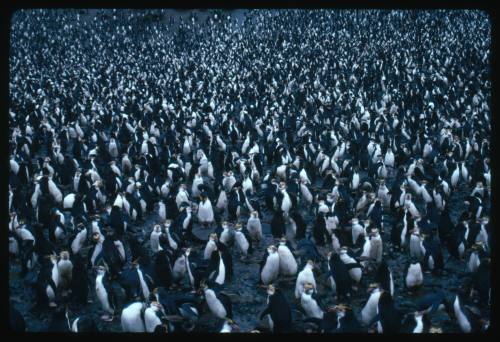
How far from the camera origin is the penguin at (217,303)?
5508mm

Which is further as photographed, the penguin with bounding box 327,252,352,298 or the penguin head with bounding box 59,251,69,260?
the penguin head with bounding box 59,251,69,260

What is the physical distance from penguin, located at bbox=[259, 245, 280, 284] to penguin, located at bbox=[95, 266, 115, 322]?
1860 millimetres

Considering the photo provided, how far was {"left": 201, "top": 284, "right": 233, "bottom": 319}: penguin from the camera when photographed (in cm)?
551

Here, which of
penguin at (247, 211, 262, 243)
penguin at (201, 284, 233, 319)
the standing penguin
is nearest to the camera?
penguin at (201, 284, 233, 319)

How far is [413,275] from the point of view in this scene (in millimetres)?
6211

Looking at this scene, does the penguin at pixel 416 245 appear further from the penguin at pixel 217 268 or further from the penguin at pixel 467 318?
the penguin at pixel 217 268

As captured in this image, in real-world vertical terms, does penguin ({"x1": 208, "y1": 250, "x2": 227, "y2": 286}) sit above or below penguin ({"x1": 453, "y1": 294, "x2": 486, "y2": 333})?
above

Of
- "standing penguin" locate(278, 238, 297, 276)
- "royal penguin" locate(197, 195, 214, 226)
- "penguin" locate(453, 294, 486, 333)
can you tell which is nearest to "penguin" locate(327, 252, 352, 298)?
"standing penguin" locate(278, 238, 297, 276)

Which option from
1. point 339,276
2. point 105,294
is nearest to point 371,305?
point 339,276

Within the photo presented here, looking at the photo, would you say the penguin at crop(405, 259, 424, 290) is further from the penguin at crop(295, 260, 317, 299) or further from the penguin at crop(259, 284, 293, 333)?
the penguin at crop(259, 284, 293, 333)

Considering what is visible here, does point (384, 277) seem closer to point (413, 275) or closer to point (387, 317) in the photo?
point (413, 275)

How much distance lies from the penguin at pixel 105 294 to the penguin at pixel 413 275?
3.54m

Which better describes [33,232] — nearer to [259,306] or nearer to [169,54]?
[259,306]

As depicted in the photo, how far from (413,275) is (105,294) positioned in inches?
145
